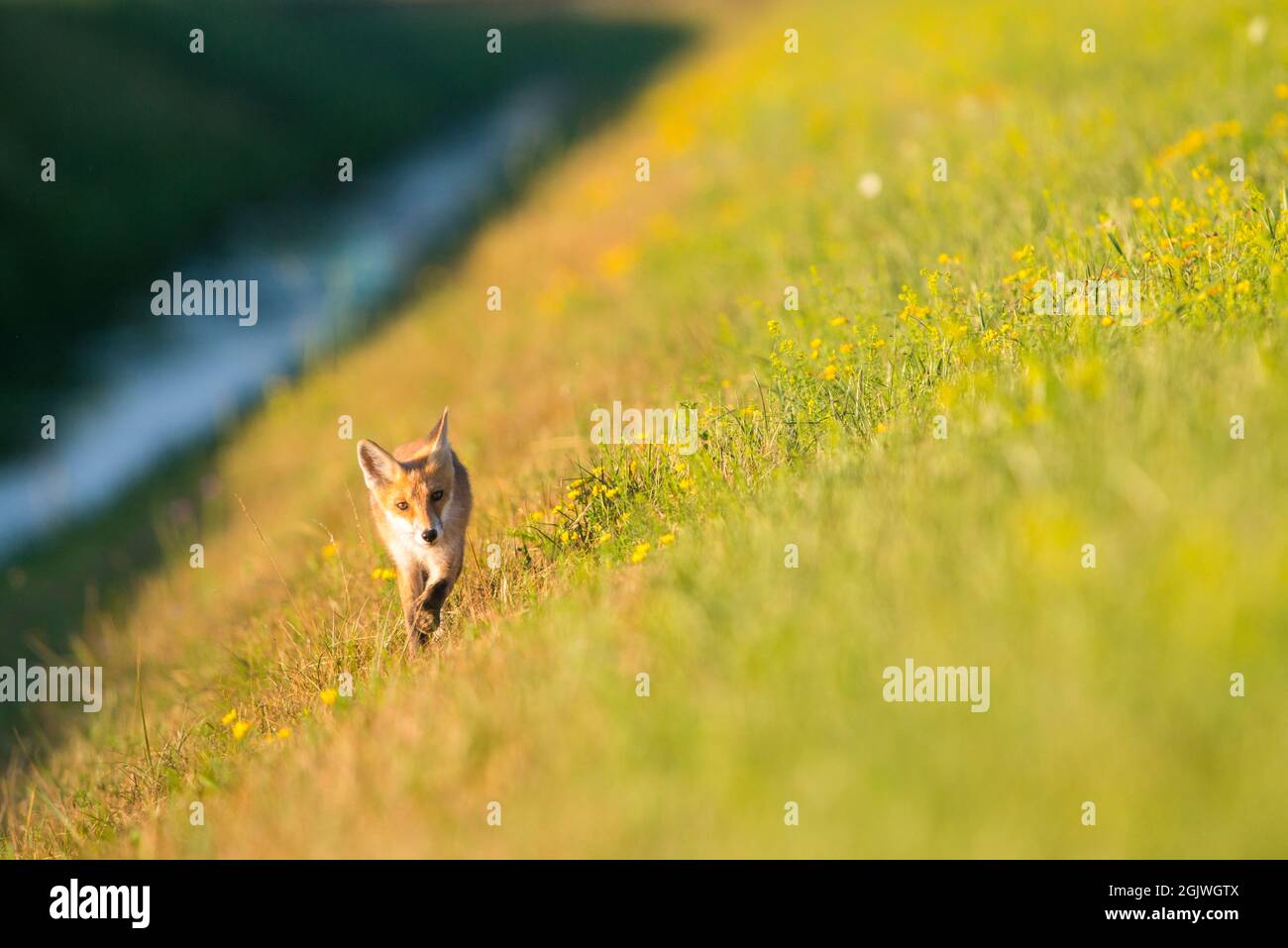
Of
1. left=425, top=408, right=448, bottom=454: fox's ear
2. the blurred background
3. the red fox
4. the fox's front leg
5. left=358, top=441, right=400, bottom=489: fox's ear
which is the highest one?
the blurred background

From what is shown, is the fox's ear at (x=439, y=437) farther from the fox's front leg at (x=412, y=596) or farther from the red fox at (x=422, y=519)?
the fox's front leg at (x=412, y=596)

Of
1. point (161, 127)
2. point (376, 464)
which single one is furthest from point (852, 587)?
point (161, 127)

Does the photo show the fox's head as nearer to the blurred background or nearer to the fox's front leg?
the fox's front leg

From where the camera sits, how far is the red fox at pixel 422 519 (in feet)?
18.9

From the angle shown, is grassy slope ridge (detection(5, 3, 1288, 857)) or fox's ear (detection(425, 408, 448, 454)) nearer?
grassy slope ridge (detection(5, 3, 1288, 857))

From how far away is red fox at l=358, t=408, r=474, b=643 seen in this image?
18.9 ft

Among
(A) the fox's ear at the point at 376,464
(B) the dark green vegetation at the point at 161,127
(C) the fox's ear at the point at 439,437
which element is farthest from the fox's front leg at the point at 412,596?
(B) the dark green vegetation at the point at 161,127

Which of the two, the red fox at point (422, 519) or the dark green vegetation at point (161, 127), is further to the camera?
the dark green vegetation at point (161, 127)

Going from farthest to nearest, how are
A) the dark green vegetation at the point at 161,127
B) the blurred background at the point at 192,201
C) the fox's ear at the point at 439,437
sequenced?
the dark green vegetation at the point at 161,127
the blurred background at the point at 192,201
the fox's ear at the point at 439,437

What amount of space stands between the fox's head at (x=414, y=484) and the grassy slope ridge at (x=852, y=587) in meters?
0.41

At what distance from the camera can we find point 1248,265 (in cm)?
525

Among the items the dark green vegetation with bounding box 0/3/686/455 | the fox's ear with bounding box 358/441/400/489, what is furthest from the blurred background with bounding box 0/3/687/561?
the fox's ear with bounding box 358/441/400/489

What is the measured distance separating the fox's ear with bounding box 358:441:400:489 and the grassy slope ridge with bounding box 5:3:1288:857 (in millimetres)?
649
